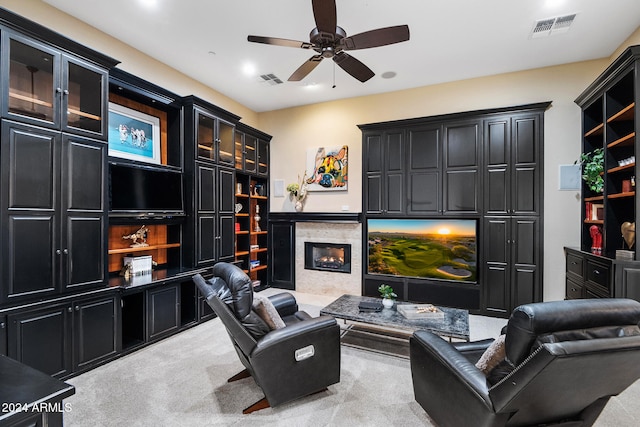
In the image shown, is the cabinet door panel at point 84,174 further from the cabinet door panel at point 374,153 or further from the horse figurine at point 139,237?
the cabinet door panel at point 374,153

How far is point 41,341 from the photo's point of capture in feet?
8.41

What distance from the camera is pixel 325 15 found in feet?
7.91

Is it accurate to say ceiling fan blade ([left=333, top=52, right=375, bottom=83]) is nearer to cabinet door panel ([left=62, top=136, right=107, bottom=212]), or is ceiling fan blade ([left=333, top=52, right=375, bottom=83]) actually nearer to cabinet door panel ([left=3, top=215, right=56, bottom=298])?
cabinet door panel ([left=62, top=136, right=107, bottom=212])

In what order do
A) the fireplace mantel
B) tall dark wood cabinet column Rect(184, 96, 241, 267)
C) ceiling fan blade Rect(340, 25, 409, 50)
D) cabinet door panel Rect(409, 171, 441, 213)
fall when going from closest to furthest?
ceiling fan blade Rect(340, 25, 409, 50), tall dark wood cabinet column Rect(184, 96, 241, 267), cabinet door panel Rect(409, 171, 441, 213), the fireplace mantel

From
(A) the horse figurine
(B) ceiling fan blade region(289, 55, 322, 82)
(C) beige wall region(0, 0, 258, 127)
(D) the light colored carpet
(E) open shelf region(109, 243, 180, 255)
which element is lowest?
(D) the light colored carpet

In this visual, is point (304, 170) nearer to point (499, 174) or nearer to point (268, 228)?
point (268, 228)

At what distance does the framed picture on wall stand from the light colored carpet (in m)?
3.09

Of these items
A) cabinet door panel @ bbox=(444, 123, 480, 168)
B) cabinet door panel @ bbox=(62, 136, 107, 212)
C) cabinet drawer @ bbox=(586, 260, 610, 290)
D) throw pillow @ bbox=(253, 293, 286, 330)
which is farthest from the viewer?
cabinet door panel @ bbox=(444, 123, 480, 168)

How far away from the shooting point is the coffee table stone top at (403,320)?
2.82 m

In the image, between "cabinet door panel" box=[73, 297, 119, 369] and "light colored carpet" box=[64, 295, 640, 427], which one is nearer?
"light colored carpet" box=[64, 295, 640, 427]

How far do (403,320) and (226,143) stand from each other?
3601mm

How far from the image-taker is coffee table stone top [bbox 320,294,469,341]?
2.82m

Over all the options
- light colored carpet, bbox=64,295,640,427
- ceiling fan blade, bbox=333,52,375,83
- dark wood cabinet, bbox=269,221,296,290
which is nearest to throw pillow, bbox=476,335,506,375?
light colored carpet, bbox=64,295,640,427

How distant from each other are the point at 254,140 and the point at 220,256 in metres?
2.28
